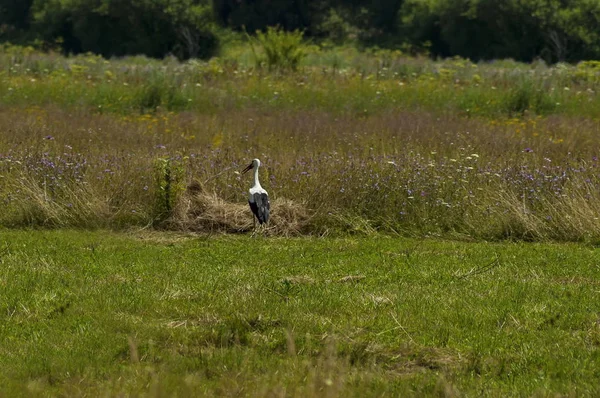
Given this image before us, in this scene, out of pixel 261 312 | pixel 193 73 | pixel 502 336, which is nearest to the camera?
pixel 502 336

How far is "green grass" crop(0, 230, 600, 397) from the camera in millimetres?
6531

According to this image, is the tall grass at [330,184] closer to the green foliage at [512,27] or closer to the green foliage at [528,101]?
the green foliage at [528,101]

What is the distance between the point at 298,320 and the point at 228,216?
5023 millimetres

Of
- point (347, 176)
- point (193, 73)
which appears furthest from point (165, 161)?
point (193, 73)

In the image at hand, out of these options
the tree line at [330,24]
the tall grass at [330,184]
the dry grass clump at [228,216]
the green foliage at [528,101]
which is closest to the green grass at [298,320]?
the dry grass clump at [228,216]

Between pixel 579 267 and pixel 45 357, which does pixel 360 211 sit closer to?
pixel 579 267

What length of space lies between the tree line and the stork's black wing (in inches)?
1177

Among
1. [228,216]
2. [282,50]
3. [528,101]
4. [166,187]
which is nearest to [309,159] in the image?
[228,216]

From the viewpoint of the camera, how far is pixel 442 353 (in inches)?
282

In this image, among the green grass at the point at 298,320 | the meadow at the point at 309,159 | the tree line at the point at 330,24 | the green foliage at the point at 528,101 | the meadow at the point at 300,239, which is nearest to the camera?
the green grass at the point at 298,320

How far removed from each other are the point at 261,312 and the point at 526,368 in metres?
2.16

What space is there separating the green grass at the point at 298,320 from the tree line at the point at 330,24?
103 ft

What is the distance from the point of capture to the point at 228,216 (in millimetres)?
12789

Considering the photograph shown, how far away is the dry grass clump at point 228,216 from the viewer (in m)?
12.7
